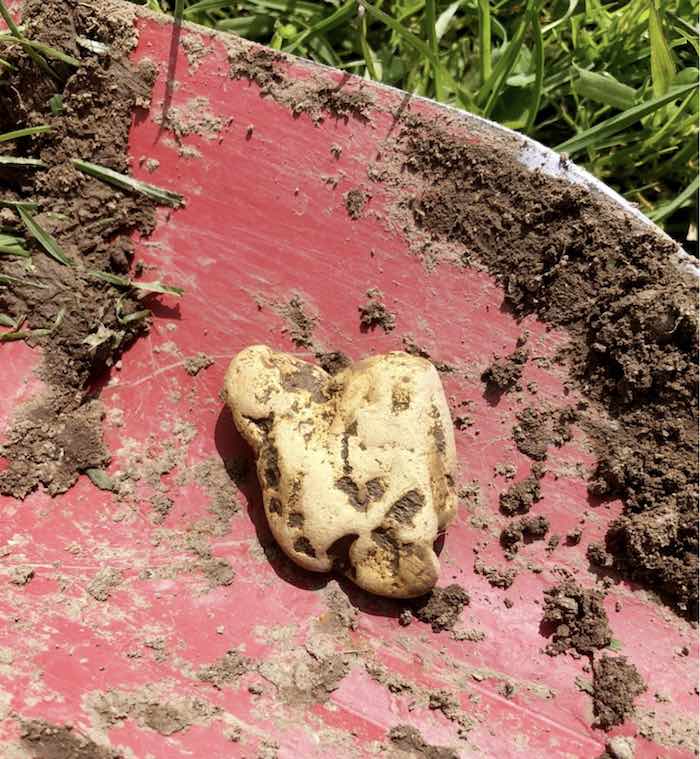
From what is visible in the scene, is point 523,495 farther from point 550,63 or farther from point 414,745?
point 550,63

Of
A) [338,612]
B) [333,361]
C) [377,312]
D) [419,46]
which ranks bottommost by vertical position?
[338,612]

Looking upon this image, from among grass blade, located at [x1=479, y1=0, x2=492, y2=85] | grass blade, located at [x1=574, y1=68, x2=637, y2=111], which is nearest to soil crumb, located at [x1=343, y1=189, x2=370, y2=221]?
grass blade, located at [x1=479, y1=0, x2=492, y2=85]

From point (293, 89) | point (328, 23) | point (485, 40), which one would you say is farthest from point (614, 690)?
point (328, 23)

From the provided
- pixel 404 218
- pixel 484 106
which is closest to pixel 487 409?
pixel 404 218

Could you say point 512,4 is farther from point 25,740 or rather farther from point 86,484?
point 25,740

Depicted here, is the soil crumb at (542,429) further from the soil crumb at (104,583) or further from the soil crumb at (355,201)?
the soil crumb at (104,583)
